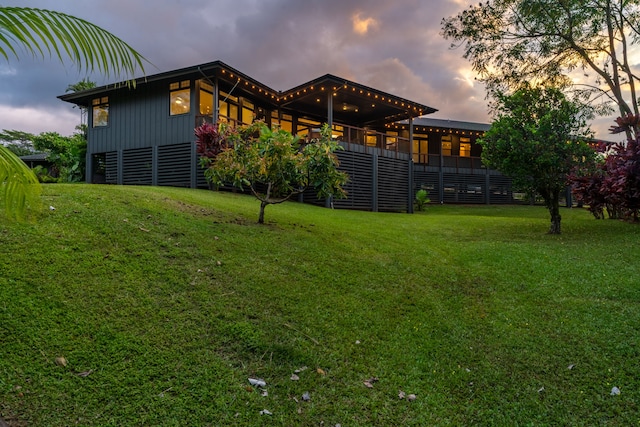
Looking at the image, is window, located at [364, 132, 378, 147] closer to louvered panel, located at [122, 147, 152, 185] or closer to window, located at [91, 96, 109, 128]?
louvered panel, located at [122, 147, 152, 185]

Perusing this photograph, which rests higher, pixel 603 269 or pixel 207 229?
pixel 207 229

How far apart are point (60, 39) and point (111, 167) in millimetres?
16465

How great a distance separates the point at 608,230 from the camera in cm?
970

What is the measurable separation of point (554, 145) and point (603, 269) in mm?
4214

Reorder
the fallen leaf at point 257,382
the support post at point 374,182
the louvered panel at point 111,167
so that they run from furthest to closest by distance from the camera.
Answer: the support post at point 374,182, the louvered panel at point 111,167, the fallen leaf at point 257,382

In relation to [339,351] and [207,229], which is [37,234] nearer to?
[207,229]

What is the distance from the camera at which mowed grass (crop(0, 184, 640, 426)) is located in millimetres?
2674

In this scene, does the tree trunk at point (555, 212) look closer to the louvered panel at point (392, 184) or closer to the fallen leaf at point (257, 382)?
the louvered panel at point (392, 184)

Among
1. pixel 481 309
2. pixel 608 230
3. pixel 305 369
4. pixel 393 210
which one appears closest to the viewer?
pixel 305 369

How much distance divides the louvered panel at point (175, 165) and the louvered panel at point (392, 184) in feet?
27.7

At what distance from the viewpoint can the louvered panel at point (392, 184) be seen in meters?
17.2

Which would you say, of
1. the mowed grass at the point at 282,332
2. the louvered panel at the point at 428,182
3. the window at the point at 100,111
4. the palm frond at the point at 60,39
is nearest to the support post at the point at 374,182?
the louvered panel at the point at 428,182

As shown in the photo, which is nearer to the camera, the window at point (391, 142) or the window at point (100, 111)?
the window at point (100, 111)

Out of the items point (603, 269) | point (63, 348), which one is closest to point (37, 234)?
point (63, 348)
